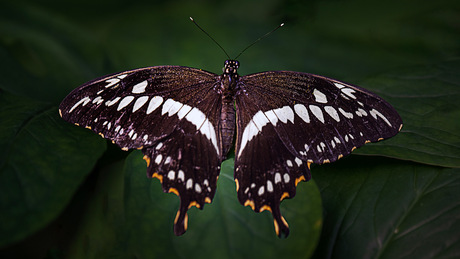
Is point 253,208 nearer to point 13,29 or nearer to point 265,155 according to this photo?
point 265,155

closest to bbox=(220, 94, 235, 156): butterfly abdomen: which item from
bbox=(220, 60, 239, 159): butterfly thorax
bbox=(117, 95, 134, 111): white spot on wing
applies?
bbox=(220, 60, 239, 159): butterfly thorax

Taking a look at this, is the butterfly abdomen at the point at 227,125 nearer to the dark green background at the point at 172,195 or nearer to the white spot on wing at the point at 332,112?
the dark green background at the point at 172,195

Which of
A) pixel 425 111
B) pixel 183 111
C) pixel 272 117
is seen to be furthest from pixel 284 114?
pixel 425 111

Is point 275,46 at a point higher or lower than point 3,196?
higher

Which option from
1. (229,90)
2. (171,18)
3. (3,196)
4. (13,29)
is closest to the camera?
(3,196)

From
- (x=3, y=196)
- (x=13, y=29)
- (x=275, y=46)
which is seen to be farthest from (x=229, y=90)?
(x=13, y=29)

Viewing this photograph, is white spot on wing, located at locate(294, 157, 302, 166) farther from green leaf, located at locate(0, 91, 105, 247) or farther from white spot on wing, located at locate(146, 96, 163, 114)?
green leaf, located at locate(0, 91, 105, 247)

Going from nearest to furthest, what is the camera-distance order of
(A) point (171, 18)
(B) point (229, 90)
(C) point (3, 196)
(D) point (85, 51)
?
(C) point (3, 196) < (B) point (229, 90) < (D) point (85, 51) < (A) point (171, 18)
